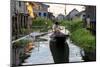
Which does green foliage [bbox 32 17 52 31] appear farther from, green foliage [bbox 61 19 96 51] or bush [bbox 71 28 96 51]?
bush [bbox 71 28 96 51]

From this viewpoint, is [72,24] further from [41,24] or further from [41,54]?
[41,54]

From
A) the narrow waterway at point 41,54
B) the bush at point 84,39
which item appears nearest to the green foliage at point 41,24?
the narrow waterway at point 41,54

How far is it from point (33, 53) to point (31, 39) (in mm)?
162

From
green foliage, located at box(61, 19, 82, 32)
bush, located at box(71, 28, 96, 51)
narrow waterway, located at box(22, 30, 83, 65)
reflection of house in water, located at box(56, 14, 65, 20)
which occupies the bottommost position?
narrow waterway, located at box(22, 30, 83, 65)

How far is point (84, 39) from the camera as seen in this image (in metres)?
2.63

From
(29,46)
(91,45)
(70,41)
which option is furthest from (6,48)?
(91,45)

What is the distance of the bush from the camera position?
2.58 meters

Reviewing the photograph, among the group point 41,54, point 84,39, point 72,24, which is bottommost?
point 41,54

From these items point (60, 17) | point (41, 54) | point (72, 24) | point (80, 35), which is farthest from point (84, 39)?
point (41, 54)

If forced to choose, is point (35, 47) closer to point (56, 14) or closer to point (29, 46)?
point (29, 46)

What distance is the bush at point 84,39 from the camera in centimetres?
258

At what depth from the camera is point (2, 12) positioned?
2.28 meters

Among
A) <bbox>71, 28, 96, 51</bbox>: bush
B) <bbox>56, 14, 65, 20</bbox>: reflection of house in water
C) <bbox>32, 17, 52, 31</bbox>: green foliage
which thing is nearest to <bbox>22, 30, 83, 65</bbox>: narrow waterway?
<bbox>32, 17, 52, 31</bbox>: green foliage

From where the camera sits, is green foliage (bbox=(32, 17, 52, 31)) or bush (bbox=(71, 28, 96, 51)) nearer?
green foliage (bbox=(32, 17, 52, 31))
